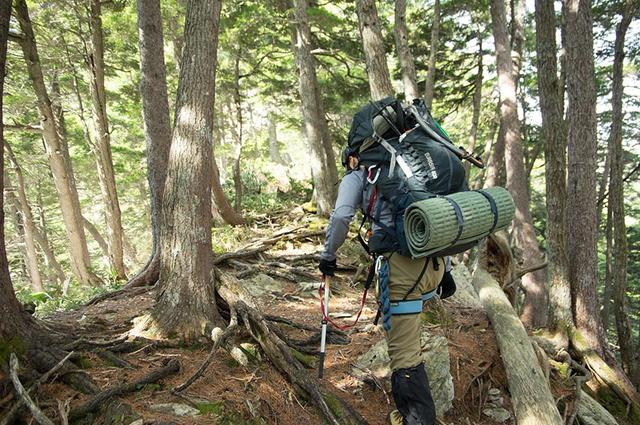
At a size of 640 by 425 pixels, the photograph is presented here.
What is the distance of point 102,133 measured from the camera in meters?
11.7

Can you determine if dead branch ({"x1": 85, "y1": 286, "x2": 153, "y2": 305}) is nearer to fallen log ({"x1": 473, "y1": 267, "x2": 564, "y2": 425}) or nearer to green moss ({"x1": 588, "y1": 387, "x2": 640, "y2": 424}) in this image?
fallen log ({"x1": 473, "y1": 267, "x2": 564, "y2": 425})

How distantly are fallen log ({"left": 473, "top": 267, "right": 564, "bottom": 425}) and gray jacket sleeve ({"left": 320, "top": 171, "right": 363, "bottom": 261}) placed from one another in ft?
8.82

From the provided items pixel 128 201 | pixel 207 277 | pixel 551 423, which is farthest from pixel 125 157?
pixel 551 423

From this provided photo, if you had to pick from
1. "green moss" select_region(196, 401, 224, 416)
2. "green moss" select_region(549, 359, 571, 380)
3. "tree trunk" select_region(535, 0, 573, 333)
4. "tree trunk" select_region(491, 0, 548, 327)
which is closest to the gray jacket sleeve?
"green moss" select_region(196, 401, 224, 416)

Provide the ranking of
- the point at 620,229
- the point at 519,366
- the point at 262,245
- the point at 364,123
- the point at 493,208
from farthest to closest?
the point at 620,229 → the point at 262,245 → the point at 519,366 → the point at 364,123 → the point at 493,208

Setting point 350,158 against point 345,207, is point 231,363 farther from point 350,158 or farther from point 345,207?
point 350,158

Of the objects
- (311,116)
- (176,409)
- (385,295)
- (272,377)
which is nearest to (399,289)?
(385,295)

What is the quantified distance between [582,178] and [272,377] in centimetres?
638

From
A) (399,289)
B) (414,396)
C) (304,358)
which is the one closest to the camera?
(414,396)

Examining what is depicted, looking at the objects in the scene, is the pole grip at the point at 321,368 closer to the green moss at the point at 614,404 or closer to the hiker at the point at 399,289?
the hiker at the point at 399,289

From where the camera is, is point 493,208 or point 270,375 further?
point 270,375

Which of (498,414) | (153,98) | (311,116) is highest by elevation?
(311,116)

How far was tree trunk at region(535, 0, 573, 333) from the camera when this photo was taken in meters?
6.71

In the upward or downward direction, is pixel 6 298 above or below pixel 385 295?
above
